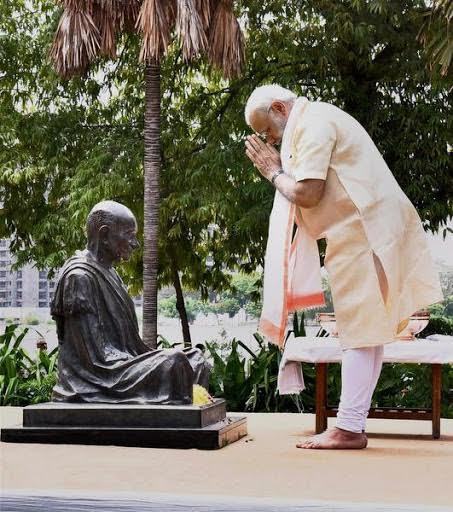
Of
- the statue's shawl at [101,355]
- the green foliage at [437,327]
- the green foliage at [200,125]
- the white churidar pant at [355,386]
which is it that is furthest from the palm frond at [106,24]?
the white churidar pant at [355,386]

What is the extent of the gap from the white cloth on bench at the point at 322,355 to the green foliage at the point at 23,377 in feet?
11.1

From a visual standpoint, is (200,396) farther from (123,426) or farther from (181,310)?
(181,310)

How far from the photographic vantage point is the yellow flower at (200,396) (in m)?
4.85

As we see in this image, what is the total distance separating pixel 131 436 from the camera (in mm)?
4660

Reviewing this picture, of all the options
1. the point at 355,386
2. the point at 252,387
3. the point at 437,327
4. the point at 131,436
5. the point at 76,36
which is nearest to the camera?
the point at 355,386

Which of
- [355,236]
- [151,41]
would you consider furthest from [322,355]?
[151,41]

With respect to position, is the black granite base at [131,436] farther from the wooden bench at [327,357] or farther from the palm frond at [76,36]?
the palm frond at [76,36]

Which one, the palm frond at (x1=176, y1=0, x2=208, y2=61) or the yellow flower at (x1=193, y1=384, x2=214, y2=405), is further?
the palm frond at (x1=176, y1=0, x2=208, y2=61)

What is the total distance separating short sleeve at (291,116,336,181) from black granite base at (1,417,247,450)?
1114mm

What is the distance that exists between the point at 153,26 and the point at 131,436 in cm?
713

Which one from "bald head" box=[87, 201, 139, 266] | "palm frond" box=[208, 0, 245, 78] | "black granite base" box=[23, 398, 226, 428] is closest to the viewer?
"black granite base" box=[23, 398, 226, 428]

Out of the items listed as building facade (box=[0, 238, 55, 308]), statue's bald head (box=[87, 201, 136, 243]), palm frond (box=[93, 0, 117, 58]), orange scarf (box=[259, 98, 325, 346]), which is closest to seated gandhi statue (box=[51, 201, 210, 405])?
statue's bald head (box=[87, 201, 136, 243])

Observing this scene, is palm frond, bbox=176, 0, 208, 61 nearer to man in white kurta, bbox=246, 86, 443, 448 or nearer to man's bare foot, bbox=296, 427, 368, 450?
man in white kurta, bbox=246, 86, 443, 448

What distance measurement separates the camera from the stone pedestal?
15.2 feet
